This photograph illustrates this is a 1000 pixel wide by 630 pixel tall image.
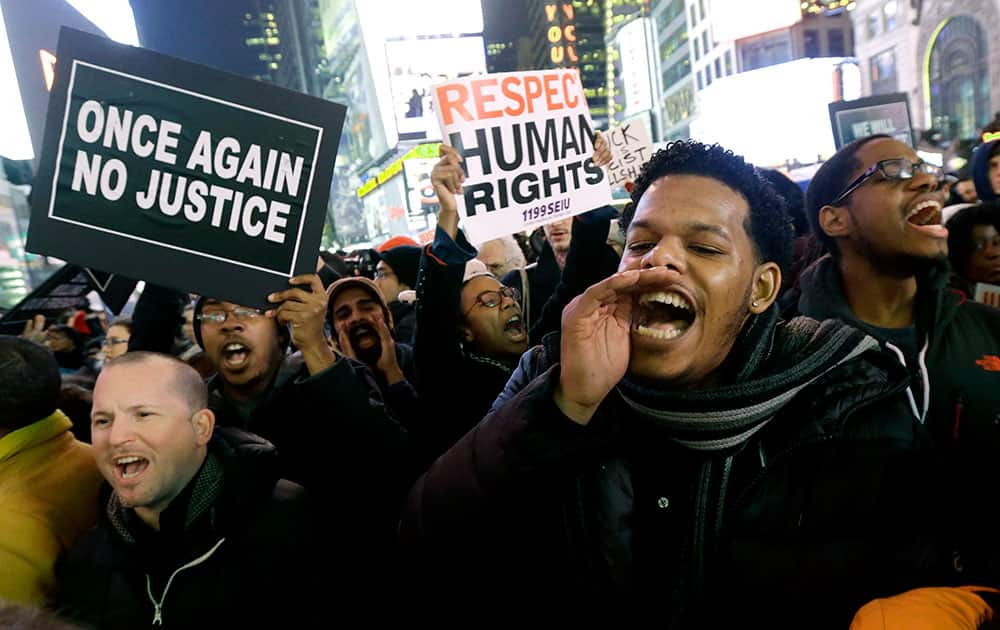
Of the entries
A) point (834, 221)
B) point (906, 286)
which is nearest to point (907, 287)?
point (906, 286)

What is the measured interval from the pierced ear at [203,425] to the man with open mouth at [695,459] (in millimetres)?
898

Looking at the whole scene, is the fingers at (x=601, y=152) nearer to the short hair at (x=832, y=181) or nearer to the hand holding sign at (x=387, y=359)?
the short hair at (x=832, y=181)

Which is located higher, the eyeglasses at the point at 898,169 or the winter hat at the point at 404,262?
the winter hat at the point at 404,262

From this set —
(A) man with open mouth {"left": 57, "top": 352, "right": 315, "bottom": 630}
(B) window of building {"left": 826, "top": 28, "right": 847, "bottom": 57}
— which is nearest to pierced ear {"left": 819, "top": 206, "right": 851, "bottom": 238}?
(A) man with open mouth {"left": 57, "top": 352, "right": 315, "bottom": 630}

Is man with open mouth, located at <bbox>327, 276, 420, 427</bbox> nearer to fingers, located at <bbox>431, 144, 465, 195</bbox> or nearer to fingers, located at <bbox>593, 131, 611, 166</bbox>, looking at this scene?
fingers, located at <bbox>431, 144, 465, 195</bbox>

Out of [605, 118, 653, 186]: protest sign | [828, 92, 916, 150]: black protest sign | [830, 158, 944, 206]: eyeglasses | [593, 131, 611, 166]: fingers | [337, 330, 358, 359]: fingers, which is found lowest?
[337, 330, 358, 359]: fingers

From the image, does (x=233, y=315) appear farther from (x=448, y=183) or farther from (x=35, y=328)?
(x=35, y=328)

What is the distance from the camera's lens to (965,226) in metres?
3.54

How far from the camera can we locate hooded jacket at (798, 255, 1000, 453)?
2307 mm

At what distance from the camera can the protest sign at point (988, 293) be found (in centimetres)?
329

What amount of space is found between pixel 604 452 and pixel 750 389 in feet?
1.14

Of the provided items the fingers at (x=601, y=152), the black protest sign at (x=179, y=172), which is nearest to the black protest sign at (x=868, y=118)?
the fingers at (x=601, y=152)

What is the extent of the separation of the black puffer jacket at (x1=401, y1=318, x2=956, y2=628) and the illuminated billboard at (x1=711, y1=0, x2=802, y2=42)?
1927 inches

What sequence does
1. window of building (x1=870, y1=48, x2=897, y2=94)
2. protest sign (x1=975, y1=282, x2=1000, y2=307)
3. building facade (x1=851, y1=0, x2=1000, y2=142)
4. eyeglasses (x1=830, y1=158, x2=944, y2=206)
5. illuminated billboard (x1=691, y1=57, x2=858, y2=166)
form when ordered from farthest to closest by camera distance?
1. window of building (x1=870, y1=48, x2=897, y2=94)
2. building facade (x1=851, y1=0, x2=1000, y2=142)
3. illuminated billboard (x1=691, y1=57, x2=858, y2=166)
4. protest sign (x1=975, y1=282, x2=1000, y2=307)
5. eyeglasses (x1=830, y1=158, x2=944, y2=206)
